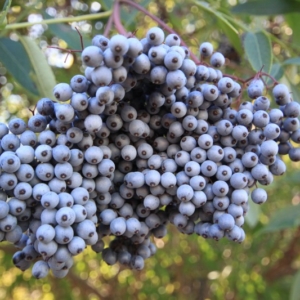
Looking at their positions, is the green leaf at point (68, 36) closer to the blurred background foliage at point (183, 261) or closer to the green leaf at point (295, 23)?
the blurred background foliage at point (183, 261)

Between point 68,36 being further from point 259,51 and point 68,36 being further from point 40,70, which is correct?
point 259,51

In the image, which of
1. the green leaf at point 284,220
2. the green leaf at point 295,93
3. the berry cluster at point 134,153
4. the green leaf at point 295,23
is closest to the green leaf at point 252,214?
the green leaf at point 284,220

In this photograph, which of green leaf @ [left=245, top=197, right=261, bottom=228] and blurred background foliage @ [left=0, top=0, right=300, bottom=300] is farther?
blurred background foliage @ [left=0, top=0, right=300, bottom=300]

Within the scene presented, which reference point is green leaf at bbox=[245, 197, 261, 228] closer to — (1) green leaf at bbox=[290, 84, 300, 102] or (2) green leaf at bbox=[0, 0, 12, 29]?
(1) green leaf at bbox=[290, 84, 300, 102]

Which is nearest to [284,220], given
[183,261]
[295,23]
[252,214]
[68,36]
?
[252,214]

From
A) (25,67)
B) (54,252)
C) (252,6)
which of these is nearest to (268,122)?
(54,252)

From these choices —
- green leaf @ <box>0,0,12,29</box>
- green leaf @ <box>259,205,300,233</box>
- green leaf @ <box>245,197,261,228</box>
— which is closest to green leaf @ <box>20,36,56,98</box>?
green leaf @ <box>0,0,12,29</box>
